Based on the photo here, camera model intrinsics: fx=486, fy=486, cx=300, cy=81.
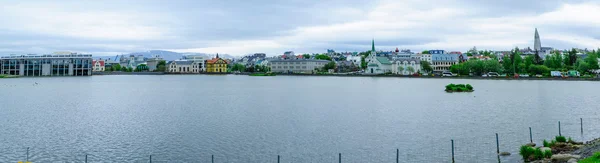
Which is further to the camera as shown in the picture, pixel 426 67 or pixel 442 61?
pixel 442 61

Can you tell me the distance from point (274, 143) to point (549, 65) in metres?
105

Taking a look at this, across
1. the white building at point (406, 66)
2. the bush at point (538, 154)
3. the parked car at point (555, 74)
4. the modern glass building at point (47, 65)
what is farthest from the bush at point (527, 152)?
the modern glass building at point (47, 65)

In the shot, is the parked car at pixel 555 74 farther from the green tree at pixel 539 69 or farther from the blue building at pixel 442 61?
the blue building at pixel 442 61

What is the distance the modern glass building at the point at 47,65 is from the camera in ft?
451

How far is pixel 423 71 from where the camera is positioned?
460 feet

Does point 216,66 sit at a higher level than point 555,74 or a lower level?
higher

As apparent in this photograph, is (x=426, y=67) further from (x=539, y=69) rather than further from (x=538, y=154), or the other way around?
(x=538, y=154)

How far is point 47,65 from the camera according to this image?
140000mm

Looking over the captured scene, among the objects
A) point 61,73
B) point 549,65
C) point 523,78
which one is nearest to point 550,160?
point 523,78

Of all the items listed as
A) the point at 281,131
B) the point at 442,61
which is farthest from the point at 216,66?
the point at 281,131

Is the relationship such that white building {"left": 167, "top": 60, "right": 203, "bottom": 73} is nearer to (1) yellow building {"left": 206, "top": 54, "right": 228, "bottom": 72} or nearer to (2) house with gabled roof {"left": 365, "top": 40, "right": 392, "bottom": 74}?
(1) yellow building {"left": 206, "top": 54, "right": 228, "bottom": 72}

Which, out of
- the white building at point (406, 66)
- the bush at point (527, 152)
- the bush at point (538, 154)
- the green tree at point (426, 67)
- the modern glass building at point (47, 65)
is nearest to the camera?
the bush at point (538, 154)

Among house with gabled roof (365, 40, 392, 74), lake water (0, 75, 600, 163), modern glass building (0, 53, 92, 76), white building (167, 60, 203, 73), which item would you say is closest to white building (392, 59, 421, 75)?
house with gabled roof (365, 40, 392, 74)

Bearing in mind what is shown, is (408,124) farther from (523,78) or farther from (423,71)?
(423,71)
